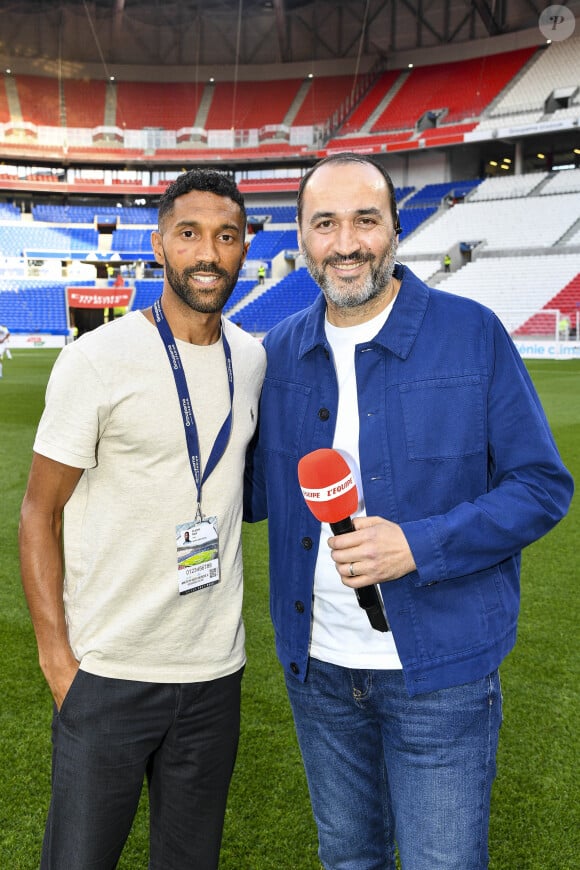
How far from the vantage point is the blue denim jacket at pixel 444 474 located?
5.41 feet

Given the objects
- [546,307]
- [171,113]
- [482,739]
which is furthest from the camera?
[171,113]

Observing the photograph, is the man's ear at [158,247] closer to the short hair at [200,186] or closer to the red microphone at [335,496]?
the short hair at [200,186]

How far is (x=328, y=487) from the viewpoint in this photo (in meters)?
1.55

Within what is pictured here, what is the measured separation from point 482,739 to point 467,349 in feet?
3.03

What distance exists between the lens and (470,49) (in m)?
42.2

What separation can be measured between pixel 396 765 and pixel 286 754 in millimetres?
1524

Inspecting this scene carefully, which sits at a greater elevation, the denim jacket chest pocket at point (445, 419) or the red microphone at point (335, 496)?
the denim jacket chest pocket at point (445, 419)

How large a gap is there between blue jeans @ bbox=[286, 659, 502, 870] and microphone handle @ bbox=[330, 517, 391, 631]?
252mm

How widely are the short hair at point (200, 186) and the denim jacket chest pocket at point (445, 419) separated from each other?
712 mm

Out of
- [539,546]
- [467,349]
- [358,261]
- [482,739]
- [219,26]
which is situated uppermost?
[219,26]

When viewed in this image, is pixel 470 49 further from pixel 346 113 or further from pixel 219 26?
pixel 219 26

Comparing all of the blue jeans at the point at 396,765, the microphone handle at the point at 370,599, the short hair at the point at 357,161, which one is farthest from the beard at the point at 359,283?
the blue jeans at the point at 396,765

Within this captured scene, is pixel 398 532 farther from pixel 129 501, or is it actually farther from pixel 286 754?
pixel 286 754

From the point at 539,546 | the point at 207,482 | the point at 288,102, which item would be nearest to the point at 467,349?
the point at 207,482
